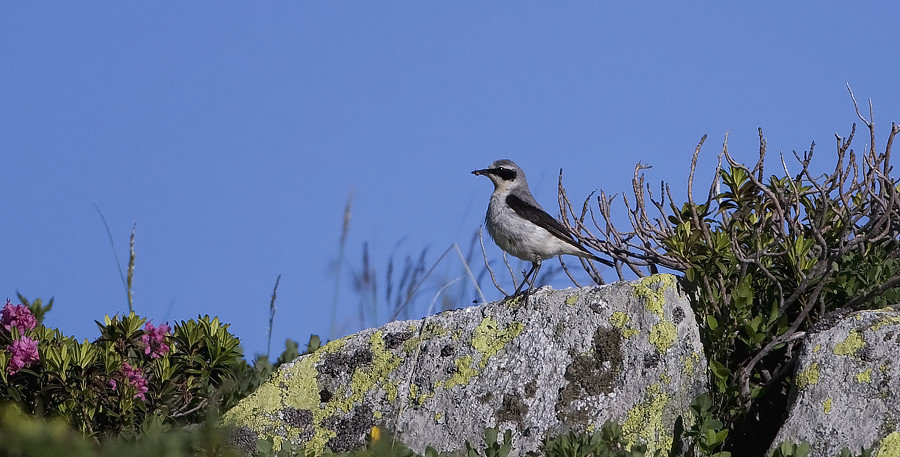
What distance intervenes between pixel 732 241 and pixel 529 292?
1655 millimetres

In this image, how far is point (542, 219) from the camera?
866 cm

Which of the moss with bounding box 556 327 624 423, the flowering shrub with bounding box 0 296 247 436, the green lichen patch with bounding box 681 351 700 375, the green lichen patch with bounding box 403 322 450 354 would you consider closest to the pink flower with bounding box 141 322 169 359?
the flowering shrub with bounding box 0 296 247 436

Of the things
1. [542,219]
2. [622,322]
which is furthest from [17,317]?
[622,322]

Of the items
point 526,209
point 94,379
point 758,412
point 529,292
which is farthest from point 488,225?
point 94,379

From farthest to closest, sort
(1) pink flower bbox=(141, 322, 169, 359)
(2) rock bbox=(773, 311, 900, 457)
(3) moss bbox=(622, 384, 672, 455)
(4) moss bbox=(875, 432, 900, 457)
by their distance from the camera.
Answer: (1) pink flower bbox=(141, 322, 169, 359)
(3) moss bbox=(622, 384, 672, 455)
(2) rock bbox=(773, 311, 900, 457)
(4) moss bbox=(875, 432, 900, 457)

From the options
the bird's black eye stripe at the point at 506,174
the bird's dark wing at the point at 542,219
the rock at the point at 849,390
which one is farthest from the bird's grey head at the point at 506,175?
the rock at the point at 849,390

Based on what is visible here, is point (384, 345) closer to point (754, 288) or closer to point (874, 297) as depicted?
point (754, 288)

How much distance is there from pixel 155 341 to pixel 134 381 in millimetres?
437

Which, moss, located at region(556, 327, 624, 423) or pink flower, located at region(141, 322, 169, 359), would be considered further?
pink flower, located at region(141, 322, 169, 359)

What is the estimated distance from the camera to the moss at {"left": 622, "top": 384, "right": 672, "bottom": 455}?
6.07 metres

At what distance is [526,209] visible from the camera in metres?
8.84

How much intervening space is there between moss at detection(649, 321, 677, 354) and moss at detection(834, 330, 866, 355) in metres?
1.05

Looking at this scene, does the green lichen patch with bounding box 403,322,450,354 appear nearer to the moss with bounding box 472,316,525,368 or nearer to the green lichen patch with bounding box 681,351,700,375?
the moss with bounding box 472,316,525,368

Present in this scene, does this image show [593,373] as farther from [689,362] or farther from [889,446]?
[889,446]
